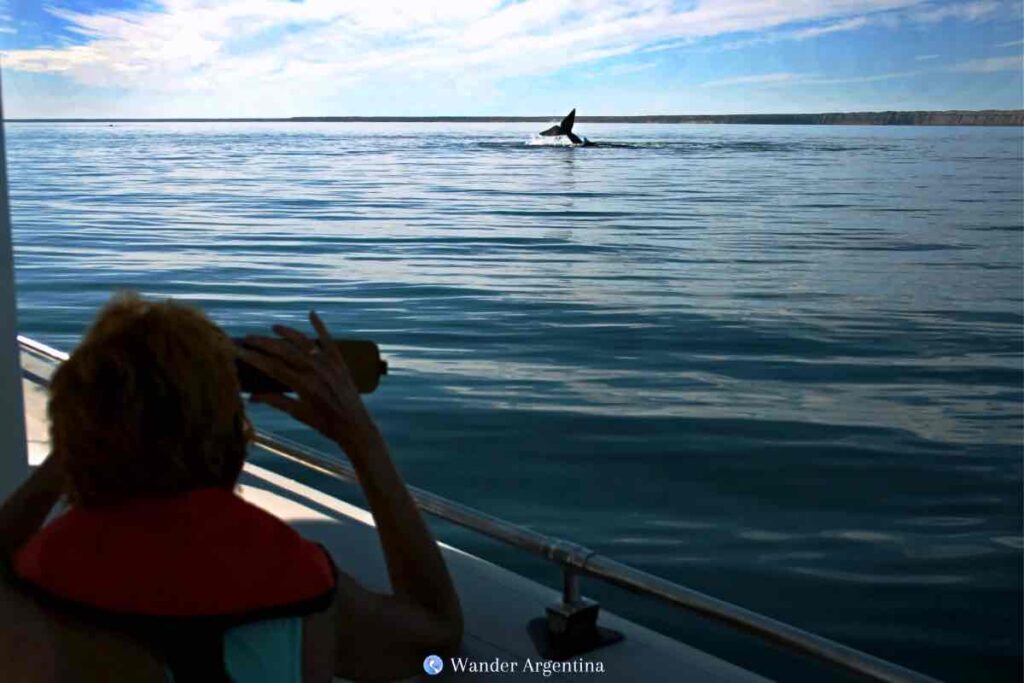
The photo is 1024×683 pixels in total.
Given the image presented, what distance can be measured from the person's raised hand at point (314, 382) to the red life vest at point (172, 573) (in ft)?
0.51

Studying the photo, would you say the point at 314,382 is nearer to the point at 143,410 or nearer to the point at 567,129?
the point at 143,410

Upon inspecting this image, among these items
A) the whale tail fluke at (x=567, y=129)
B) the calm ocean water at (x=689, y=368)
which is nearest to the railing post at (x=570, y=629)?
the calm ocean water at (x=689, y=368)

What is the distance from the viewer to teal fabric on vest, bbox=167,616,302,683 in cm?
90

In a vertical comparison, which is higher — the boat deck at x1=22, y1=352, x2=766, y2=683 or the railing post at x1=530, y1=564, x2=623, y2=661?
the railing post at x1=530, y1=564, x2=623, y2=661

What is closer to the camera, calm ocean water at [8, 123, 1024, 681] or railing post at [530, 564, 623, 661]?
railing post at [530, 564, 623, 661]

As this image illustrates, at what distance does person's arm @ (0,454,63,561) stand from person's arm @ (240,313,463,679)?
252 mm

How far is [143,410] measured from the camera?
2.92ft

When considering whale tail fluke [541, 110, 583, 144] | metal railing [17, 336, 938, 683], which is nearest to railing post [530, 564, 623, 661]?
metal railing [17, 336, 938, 683]

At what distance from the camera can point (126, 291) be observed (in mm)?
1039

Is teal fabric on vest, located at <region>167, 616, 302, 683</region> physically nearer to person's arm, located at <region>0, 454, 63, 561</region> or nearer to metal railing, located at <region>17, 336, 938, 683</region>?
person's arm, located at <region>0, 454, 63, 561</region>

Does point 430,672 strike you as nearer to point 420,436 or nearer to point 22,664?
point 22,664

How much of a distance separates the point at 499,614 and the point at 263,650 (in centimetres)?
148

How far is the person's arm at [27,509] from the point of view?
3.68 ft

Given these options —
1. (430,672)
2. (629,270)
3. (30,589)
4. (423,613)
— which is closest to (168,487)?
(30,589)
